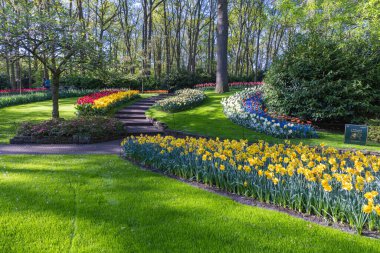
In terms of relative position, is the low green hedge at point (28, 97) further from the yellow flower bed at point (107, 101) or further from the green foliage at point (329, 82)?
the green foliage at point (329, 82)

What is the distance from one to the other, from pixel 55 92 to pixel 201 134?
6.10 metres

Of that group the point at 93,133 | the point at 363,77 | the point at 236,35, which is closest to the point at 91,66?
the point at 93,133

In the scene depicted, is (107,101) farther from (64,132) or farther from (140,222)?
(140,222)

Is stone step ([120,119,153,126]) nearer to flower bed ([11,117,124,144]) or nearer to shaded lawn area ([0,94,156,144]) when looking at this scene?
shaded lawn area ([0,94,156,144])

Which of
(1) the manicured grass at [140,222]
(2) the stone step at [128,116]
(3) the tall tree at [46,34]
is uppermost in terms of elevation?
(3) the tall tree at [46,34]

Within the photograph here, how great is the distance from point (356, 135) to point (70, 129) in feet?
29.4

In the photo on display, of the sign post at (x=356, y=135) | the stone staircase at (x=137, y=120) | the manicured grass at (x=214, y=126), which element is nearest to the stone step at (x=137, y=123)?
the stone staircase at (x=137, y=120)

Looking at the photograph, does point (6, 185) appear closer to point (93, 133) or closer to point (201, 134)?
point (93, 133)

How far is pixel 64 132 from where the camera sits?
9.04 meters

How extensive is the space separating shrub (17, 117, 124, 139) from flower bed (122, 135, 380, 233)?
12.5 feet

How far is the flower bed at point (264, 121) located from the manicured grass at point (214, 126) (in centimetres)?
24

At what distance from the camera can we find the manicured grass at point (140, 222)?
2914 millimetres

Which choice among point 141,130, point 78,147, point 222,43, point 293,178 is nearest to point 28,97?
point 141,130

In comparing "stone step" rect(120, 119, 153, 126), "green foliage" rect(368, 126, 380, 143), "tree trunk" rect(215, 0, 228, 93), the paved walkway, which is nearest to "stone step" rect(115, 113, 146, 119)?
"stone step" rect(120, 119, 153, 126)
